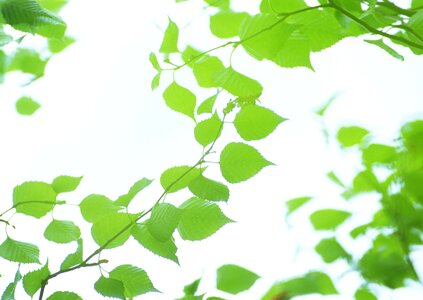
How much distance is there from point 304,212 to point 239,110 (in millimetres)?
263

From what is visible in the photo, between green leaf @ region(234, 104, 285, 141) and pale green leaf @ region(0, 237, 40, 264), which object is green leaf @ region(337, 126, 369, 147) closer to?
green leaf @ region(234, 104, 285, 141)

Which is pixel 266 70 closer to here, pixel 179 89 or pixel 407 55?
pixel 407 55

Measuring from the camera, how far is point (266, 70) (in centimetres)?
80

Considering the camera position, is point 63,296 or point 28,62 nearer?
point 63,296

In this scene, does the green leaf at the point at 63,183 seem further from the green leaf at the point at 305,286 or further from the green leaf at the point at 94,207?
the green leaf at the point at 305,286

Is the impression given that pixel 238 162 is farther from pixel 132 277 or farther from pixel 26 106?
pixel 26 106

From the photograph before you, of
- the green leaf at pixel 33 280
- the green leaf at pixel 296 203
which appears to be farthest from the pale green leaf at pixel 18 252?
the green leaf at pixel 296 203

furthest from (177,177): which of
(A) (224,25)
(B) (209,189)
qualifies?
(A) (224,25)

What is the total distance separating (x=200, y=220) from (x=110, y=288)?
0.07m

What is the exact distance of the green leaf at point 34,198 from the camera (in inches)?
15.8

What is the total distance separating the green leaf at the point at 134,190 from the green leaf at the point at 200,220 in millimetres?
29

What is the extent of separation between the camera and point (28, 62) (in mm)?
597

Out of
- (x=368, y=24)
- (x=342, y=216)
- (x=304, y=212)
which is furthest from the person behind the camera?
(x=304, y=212)

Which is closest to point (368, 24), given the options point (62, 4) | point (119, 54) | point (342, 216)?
point (342, 216)
